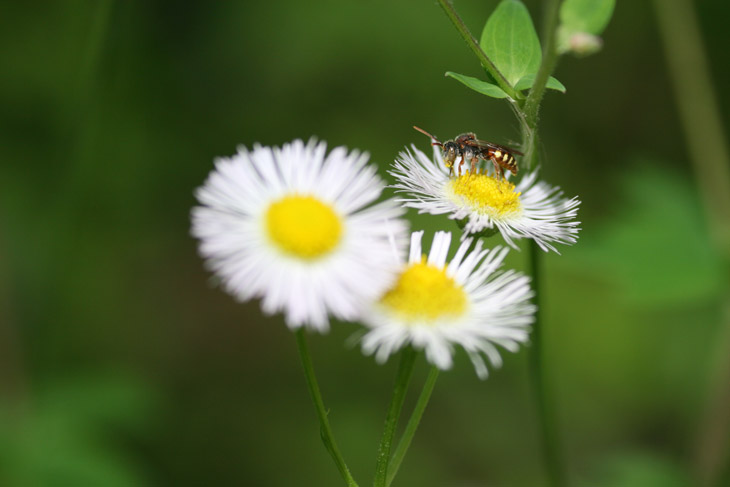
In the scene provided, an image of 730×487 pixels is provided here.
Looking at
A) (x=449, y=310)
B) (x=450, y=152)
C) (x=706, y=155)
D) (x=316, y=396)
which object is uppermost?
(x=706, y=155)

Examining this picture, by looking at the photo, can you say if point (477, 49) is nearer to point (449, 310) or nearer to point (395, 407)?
point (449, 310)

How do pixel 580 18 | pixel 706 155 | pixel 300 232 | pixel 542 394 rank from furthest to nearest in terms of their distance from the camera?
1. pixel 706 155
2. pixel 542 394
3. pixel 580 18
4. pixel 300 232

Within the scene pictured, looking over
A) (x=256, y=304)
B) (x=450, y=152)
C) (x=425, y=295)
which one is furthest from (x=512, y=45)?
(x=256, y=304)

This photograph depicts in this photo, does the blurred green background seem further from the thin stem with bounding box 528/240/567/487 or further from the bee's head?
the bee's head

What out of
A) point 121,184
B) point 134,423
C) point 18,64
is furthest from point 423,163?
point 18,64

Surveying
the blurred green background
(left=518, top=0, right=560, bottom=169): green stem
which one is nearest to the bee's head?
(left=518, top=0, right=560, bottom=169): green stem
